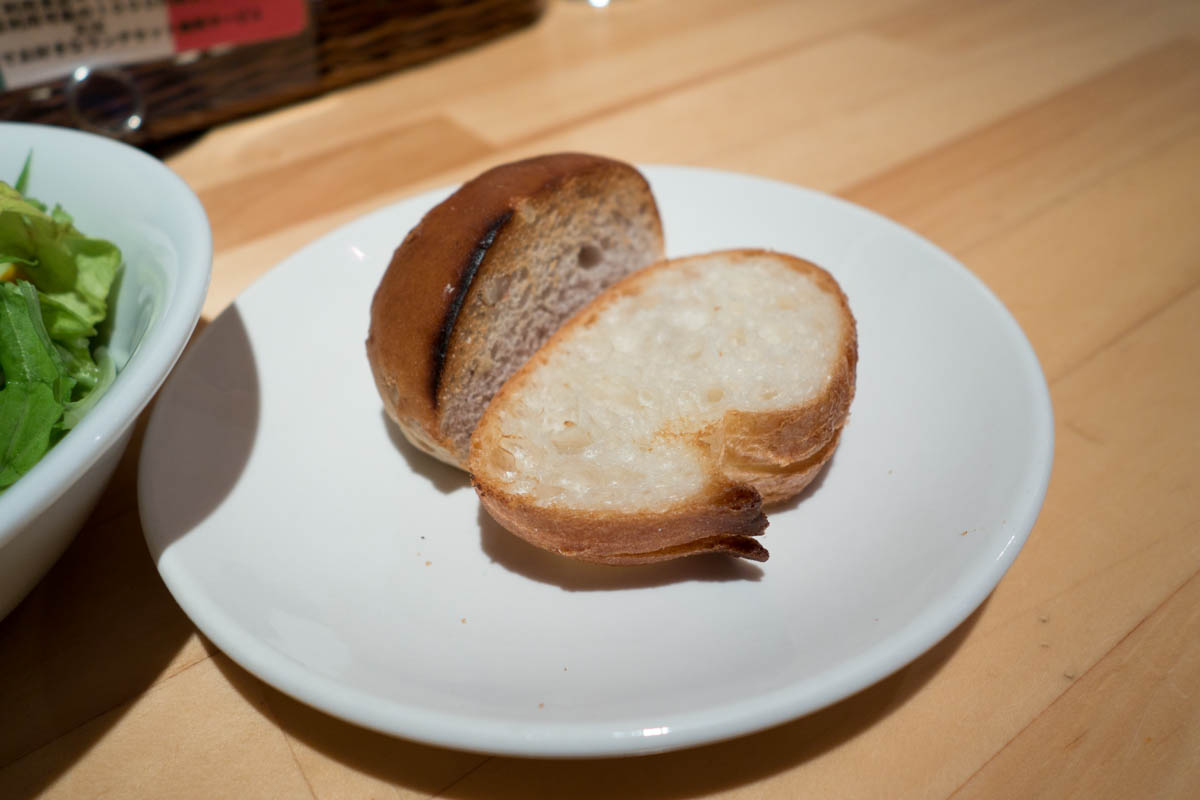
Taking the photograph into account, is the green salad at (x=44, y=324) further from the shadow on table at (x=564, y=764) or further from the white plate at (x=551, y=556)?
the shadow on table at (x=564, y=764)

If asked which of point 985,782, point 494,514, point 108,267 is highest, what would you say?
point 108,267

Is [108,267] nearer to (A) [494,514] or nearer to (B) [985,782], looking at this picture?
(A) [494,514]

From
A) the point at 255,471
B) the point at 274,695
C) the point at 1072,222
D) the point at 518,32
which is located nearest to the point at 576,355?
the point at 255,471

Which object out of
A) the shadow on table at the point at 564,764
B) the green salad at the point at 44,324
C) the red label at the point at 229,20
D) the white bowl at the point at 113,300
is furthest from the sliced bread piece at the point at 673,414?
the red label at the point at 229,20

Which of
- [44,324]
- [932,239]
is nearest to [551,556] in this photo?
[44,324]

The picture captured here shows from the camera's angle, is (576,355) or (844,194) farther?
(844,194)

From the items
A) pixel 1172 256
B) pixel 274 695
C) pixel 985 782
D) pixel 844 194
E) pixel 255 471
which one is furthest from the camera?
pixel 844 194

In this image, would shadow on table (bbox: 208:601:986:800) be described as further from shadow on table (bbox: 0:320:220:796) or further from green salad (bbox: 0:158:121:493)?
green salad (bbox: 0:158:121:493)
